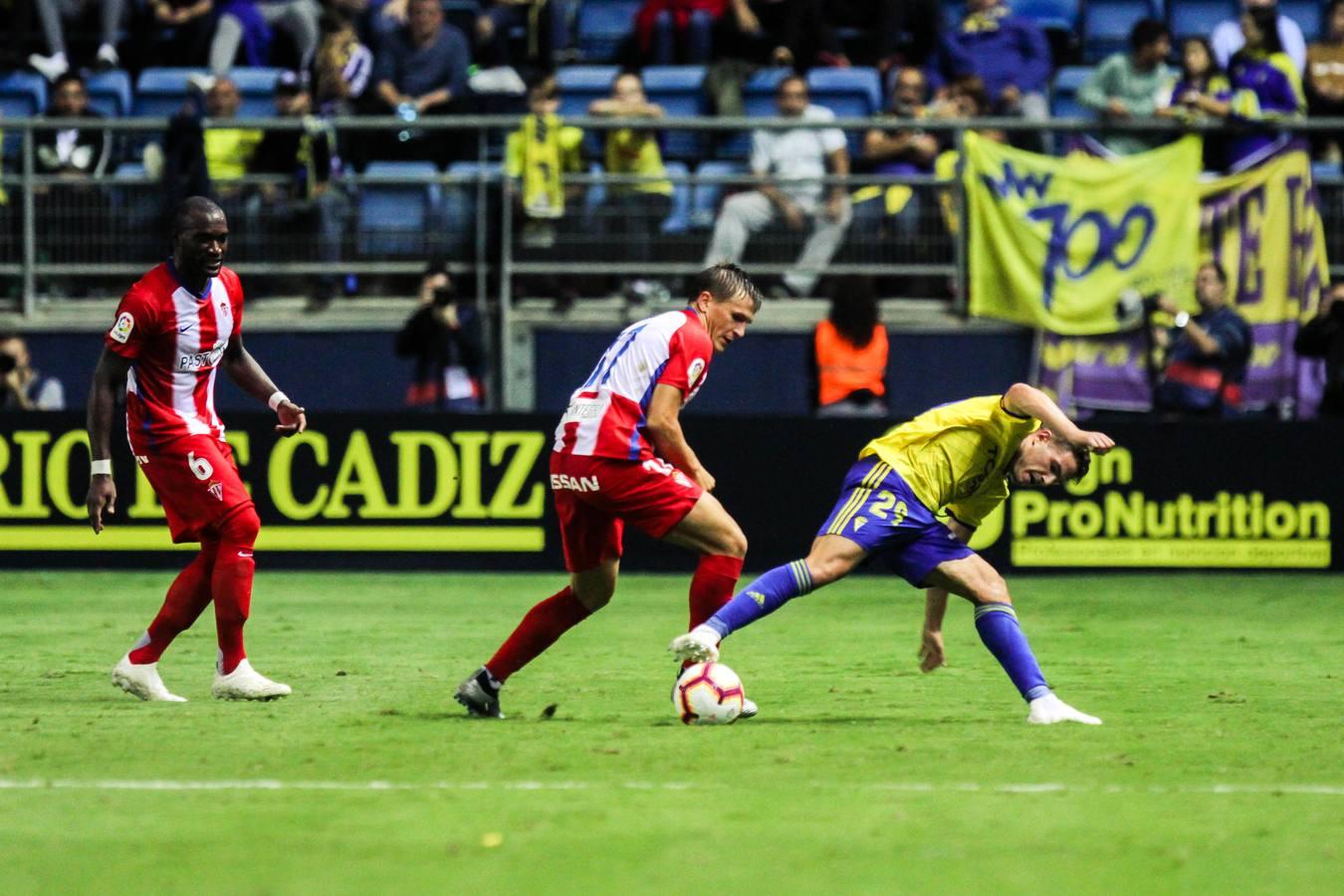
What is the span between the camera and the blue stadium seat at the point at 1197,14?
19.1 m

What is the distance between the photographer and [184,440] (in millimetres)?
8812

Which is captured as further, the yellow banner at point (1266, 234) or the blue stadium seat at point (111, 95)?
the blue stadium seat at point (111, 95)

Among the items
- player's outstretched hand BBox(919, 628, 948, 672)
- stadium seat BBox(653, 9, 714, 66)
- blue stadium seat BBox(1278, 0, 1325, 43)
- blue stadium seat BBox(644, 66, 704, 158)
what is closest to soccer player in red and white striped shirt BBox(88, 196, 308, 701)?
player's outstretched hand BBox(919, 628, 948, 672)

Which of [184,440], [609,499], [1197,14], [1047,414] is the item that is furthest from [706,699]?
[1197,14]

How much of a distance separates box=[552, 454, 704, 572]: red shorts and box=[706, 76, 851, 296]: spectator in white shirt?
817 centimetres

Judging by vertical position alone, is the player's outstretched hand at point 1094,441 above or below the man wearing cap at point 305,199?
below

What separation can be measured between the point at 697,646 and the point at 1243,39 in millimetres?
11637

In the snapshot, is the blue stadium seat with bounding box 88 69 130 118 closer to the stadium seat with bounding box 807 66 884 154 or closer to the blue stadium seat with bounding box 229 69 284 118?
the blue stadium seat with bounding box 229 69 284 118

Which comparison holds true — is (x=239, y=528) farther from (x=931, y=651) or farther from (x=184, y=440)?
(x=931, y=651)

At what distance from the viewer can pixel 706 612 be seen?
8.48 meters

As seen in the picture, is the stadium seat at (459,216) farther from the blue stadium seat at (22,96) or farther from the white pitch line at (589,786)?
the white pitch line at (589,786)

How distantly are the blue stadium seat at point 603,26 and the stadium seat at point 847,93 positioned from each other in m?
2.41

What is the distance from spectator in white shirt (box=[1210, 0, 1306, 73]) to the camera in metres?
17.1

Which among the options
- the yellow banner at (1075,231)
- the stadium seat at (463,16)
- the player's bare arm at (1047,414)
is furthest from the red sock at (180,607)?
the stadium seat at (463,16)
